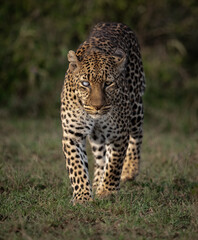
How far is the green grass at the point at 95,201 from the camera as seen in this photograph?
15.3 feet

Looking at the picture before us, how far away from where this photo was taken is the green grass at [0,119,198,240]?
466cm

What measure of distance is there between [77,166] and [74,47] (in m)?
7.60

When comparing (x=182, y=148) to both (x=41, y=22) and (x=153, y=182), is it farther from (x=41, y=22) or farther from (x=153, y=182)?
(x=41, y=22)

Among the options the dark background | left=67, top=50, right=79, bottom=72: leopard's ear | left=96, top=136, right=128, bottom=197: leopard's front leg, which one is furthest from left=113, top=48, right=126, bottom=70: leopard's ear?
the dark background

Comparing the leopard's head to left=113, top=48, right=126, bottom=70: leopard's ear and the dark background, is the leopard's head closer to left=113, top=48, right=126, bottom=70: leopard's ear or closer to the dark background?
left=113, top=48, right=126, bottom=70: leopard's ear

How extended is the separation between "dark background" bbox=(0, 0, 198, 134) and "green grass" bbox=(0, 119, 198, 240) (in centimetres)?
231

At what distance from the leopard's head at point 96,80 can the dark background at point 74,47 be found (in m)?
4.95

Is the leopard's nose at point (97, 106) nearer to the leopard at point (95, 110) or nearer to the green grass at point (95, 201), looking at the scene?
the leopard at point (95, 110)

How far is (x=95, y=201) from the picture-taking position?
5.69m

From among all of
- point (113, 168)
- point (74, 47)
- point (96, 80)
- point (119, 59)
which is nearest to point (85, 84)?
point (96, 80)

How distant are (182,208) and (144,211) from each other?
1.34 ft

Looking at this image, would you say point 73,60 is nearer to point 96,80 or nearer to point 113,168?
point 96,80

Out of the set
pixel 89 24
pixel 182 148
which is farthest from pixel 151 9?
pixel 182 148

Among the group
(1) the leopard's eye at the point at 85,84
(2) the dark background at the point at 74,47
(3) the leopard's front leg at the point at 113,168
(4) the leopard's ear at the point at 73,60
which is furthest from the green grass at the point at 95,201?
(2) the dark background at the point at 74,47
